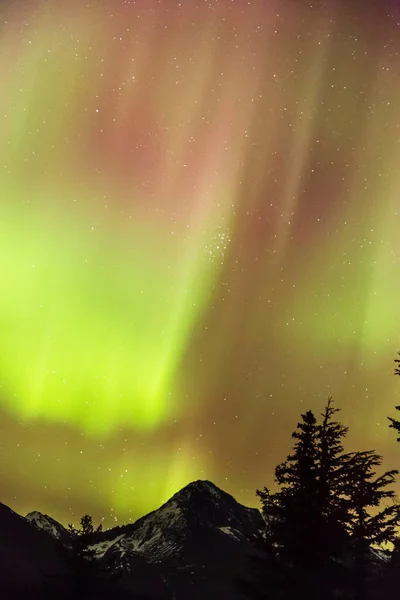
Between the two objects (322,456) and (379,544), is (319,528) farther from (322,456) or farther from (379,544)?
(379,544)

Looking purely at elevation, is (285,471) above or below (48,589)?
above

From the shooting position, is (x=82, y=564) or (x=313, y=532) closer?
(x=313, y=532)

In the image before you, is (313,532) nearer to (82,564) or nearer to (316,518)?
(316,518)

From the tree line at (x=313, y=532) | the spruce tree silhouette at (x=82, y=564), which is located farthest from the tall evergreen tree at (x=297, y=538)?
the spruce tree silhouette at (x=82, y=564)

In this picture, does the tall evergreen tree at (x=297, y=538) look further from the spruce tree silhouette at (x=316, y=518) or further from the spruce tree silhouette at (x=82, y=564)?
the spruce tree silhouette at (x=82, y=564)

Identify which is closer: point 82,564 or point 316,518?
point 316,518

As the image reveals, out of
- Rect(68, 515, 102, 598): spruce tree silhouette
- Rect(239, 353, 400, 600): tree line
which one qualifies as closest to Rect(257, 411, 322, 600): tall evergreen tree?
Rect(239, 353, 400, 600): tree line

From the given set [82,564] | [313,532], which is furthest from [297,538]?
[82,564]

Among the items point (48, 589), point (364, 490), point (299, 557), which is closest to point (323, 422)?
point (364, 490)

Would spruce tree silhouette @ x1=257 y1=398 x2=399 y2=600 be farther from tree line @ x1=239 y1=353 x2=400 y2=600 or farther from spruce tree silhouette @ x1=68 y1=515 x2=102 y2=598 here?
spruce tree silhouette @ x1=68 y1=515 x2=102 y2=598

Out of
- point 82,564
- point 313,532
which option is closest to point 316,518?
point 313,532

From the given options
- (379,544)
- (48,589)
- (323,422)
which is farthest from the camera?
(48,589)

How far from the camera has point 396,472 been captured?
23031mm

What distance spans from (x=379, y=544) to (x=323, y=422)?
5.59 meters
